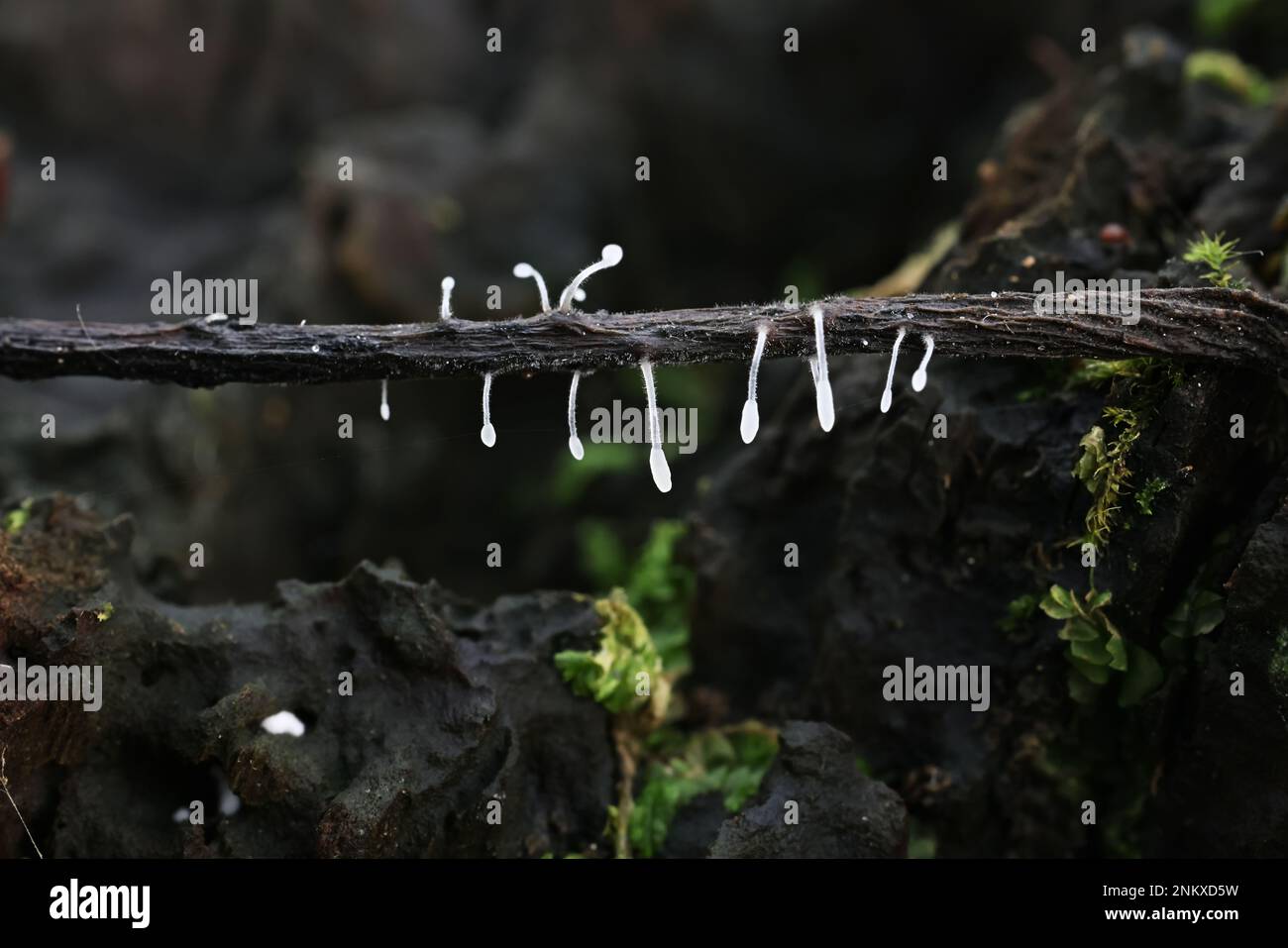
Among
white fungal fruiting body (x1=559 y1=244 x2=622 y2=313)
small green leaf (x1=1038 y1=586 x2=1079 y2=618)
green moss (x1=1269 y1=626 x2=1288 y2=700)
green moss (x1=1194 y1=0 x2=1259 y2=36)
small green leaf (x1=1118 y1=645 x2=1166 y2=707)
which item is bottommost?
small green leaf (x1=1118 y1=645 x2=1166 y2=707)

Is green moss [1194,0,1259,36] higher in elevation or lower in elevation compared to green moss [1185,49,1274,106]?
higher

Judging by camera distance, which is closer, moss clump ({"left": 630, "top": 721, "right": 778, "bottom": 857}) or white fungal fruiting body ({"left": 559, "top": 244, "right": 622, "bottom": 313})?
white fungal fruiting body ({"left": 559, "top": 244, "right": 622, "bottom": 313})

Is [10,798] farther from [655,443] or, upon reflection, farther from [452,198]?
[452,198]

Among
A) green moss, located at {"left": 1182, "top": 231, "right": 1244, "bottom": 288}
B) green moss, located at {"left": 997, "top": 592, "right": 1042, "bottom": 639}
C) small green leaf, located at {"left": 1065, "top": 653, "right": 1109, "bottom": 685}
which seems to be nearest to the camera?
green moss, located at {"left": 1182, "top": 231, "right": 1244, "bottom": 288}

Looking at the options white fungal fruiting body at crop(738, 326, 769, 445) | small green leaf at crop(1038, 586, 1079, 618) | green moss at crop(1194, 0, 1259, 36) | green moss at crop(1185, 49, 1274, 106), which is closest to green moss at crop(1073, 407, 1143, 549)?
small green leaf at crop(1038, 586, 1079, 618)

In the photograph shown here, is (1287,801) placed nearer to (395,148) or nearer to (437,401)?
(437,401)

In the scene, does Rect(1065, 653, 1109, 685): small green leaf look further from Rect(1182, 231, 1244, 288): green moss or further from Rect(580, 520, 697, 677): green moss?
Rect(580, 520, 697, 677): green moss

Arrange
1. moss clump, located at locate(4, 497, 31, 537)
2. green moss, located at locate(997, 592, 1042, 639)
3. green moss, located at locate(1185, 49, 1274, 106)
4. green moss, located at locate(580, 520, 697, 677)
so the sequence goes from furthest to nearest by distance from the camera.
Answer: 1. green moss, located at locate(1185, 49, 1274, 106)
2. green moss, located at locate(580, 520, 697, 677)
3. green moss, located at locate(997, 592, 1042, 639)
4. moss clump, located at locate(4, 497, 31, 537)

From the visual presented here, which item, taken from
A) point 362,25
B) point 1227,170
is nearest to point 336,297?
point 362,25

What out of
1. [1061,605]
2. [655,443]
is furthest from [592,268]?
[1061,605]
